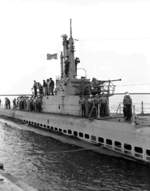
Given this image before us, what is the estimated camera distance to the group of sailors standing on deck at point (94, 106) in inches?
1039

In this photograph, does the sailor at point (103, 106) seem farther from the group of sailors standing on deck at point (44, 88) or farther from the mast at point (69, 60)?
the group of sailors standing on deck at point (44, 88)

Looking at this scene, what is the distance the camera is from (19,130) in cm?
3722

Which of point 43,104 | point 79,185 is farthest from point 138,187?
point 43,104

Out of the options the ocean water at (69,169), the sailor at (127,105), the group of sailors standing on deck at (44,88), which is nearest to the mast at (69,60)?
the group of sailors standing on deck at (44,88)

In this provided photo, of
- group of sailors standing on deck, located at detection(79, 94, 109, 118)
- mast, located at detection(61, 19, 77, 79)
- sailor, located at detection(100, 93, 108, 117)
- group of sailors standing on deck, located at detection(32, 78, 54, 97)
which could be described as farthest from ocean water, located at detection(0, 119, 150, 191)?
group of sailors standing on deck, located at detection(32, 78, 54, 97)

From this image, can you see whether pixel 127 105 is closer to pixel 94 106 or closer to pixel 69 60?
pixel 94 106

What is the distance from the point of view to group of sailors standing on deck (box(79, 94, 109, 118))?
26.4 metres

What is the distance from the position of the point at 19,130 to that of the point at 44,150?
41.6 ft

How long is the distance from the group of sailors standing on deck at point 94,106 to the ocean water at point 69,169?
117 inches

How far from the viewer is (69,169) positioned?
19.4m

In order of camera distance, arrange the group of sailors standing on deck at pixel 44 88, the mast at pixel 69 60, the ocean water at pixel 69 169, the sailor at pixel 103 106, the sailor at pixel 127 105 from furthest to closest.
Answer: the group of sailors standing on deck at pixel 44 88 → the mast at pixel 69 60 → the sailor at pixel 103 106 → the sailor at pixel 127 105 → the ocean water at pixel 69 169

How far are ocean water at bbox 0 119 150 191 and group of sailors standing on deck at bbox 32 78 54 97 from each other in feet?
26.0

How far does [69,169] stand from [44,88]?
17.2 meters

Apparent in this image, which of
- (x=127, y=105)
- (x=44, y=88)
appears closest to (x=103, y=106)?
(x=127, y=105)
